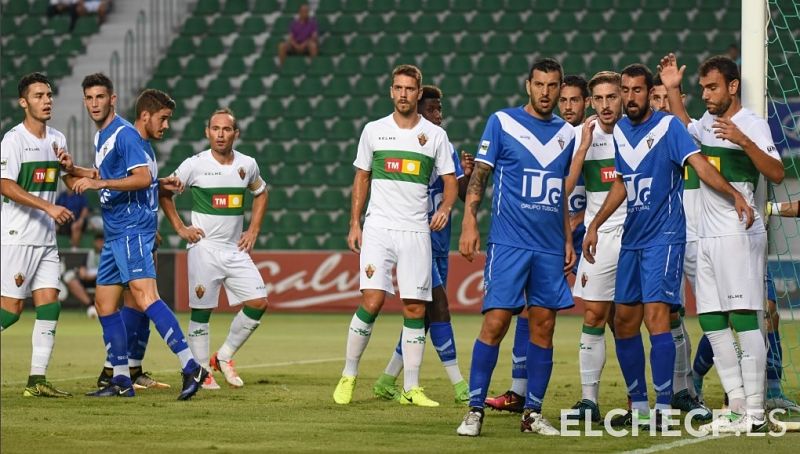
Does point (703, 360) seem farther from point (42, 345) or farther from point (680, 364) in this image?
point (42, 345)

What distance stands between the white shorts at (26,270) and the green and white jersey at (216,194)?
1.47 m

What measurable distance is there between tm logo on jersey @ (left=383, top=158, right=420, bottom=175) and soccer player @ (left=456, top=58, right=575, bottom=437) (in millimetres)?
1576

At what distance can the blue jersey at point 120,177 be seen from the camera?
987cm

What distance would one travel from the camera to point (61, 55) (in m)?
28.6

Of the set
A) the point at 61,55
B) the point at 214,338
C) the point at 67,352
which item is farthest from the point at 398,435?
the point at 61,55

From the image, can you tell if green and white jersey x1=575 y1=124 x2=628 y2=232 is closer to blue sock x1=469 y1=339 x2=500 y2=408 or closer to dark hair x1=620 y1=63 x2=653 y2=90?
dark hair x1=620 y1=63 x2=653 y2=90

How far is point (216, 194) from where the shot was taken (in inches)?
439

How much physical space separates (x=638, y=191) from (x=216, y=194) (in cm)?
439

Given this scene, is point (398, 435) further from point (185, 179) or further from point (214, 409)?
point (185, 179)

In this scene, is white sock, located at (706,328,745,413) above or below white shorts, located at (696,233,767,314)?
below

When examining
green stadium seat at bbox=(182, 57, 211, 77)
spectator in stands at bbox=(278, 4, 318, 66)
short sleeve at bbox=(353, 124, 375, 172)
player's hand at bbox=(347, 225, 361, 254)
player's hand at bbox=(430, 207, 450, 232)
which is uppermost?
spectator in stands at bbox=(278, 4, 318, 66)

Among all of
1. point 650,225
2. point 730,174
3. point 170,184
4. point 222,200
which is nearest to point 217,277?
point 222,200

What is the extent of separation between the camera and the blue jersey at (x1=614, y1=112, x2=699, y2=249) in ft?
26.1

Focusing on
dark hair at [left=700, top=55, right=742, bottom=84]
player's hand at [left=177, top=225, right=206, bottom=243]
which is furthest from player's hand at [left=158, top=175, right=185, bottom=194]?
dark hair at [left=700, top=55, right=742, bottom=84]
